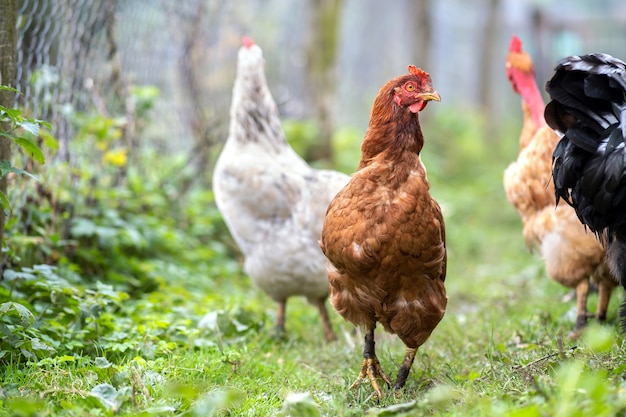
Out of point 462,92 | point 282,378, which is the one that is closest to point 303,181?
point 282,378

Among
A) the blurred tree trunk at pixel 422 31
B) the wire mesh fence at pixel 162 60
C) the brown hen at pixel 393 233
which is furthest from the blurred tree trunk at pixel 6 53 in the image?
the blurred tree trunk at pixel 422 31

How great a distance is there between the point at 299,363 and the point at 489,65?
43.2 ft

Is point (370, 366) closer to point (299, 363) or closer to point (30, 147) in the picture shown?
point (299, 363)

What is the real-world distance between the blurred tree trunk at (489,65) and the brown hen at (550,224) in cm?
1075

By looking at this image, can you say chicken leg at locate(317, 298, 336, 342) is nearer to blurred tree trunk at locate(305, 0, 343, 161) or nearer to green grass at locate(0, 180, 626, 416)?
green grass at locate(0, 180, 626, 416)

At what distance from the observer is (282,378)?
13.0ft

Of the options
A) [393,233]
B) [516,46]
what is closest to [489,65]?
[516,46]

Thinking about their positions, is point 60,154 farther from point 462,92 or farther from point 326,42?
point 462,92

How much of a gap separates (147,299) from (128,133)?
6.46ft

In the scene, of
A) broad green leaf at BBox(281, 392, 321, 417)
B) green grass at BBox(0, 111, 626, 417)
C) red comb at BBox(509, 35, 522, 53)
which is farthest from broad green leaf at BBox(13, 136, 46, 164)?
red comb at BBox(509, 35, 522, 53)

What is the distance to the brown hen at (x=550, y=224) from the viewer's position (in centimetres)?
446

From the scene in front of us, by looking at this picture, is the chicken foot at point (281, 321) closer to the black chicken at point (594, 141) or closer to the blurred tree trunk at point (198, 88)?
the black chicken at point (594, 141)

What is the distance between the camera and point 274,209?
16.8 ft

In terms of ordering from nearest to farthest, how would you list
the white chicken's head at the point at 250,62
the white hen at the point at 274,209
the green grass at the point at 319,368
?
the green grass at the point at 319,368
the white hen at the point at 274,209
the white chicken's head at the point at 250,62
